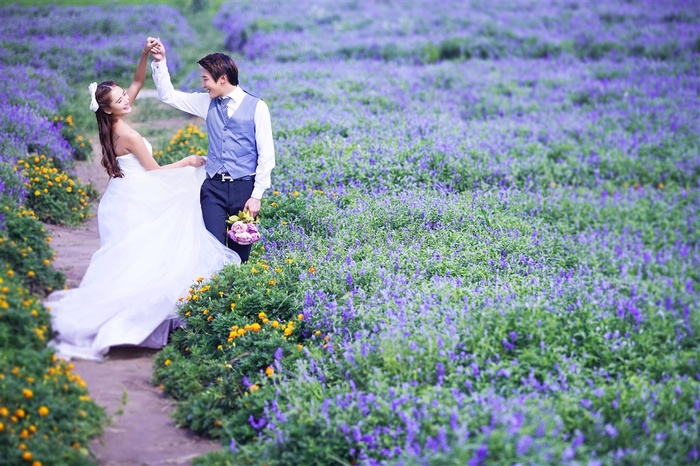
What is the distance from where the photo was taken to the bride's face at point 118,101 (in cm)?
639

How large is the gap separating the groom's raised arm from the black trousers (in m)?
0.69

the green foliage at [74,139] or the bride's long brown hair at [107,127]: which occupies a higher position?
the bride's long brown hair at [107,127]

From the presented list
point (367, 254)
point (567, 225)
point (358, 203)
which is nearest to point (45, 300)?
point (367, 254)

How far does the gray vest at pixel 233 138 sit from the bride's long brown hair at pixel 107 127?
0.85 meters

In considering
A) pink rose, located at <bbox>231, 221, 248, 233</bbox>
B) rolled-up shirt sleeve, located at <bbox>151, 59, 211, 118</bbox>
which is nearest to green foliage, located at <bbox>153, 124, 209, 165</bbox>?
rolled-up shirt sleeve, located at <bbox>151, 59, 211, 118</bbox>

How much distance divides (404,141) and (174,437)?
249 inches

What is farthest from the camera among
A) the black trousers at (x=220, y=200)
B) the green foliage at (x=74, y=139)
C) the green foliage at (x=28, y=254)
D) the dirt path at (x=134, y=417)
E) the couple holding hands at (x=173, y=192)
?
the green foliage at (x=74, y=139)

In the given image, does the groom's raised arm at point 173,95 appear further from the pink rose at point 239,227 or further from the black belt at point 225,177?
the pink rose at point 239,227

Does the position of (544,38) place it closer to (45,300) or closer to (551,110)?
(551,110)

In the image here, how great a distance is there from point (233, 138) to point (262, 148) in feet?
0.89

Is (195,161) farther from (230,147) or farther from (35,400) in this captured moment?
(35,400)

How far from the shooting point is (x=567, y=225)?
8.30m

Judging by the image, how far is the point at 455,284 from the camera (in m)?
5.96

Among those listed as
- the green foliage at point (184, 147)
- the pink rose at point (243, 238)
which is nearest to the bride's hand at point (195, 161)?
the pink rose at point (243, 238)
